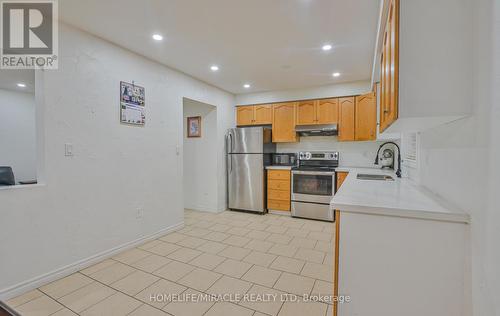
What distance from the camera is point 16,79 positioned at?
3.57 metres

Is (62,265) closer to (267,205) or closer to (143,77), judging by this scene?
(143,77)

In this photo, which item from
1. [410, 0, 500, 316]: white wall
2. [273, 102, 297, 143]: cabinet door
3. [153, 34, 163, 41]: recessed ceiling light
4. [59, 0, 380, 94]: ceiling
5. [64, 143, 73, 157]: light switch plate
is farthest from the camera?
[273, 102, 297, 143]: cabinet door

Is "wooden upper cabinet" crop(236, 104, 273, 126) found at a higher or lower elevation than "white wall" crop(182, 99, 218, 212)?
higher

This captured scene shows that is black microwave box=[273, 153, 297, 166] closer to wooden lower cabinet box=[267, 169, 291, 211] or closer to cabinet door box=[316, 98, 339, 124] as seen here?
wooden lower cabinet box=[267, 169, 291, 211]

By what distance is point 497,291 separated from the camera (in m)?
0.75

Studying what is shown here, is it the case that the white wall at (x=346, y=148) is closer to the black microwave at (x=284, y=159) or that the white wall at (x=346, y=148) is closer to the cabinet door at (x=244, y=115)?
the black microwave at (x=284, y=159)

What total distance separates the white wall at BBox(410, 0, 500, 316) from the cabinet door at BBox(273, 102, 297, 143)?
10.5ft

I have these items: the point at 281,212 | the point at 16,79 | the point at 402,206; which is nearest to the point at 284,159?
the point at 281,212

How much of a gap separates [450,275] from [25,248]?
9.93 ft

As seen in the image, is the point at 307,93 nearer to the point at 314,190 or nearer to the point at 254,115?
the point at 254,115

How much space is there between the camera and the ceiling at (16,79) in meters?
3.22

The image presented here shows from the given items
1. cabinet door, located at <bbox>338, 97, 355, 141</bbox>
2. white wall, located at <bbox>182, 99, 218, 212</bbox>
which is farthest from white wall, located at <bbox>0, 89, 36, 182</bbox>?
cabinet door, located at <bbox>338, 97, 355, 141</bbox>

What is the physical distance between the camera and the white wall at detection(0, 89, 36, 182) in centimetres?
403

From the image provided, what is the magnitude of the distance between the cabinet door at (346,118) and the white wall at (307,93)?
0.15m
